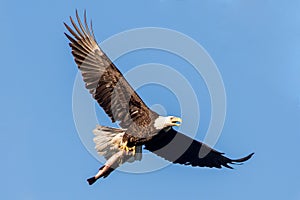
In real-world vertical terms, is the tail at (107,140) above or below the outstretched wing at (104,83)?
below

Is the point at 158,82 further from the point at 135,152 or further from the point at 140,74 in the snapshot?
the point at 135,152

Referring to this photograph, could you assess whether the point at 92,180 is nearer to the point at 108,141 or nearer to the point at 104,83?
the point at 108,141

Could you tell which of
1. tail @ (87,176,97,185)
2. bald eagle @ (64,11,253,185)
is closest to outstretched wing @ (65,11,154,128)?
bald eagle @ (64,11,253,185)

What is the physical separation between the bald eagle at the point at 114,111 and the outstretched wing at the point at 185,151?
24 centimetres

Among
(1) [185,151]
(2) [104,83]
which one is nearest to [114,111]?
(2) [104,83]

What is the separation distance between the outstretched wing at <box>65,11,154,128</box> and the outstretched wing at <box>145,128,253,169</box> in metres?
0.70

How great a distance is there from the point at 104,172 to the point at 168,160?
177 centimetres

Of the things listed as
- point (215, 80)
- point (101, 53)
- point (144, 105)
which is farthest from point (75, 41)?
point (215, 80)

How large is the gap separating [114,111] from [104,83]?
606 millimetres

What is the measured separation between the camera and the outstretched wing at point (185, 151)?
1966 centimetres

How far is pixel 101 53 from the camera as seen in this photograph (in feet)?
61.5

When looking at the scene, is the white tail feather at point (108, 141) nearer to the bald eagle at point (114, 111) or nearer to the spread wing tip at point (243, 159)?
the bald eagle at point (114, 111)

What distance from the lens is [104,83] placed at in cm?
1870

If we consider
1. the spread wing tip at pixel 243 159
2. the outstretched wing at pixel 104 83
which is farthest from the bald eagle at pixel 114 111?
the spread wing tip at pixel 243 159
